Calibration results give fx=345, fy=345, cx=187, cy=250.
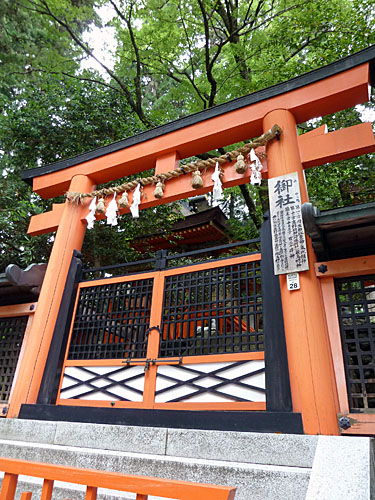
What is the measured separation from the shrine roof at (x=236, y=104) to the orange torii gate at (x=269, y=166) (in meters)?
0.01

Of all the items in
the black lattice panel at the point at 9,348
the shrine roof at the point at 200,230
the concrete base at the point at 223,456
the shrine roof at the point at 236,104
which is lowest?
the concrete base at the point at 223,456

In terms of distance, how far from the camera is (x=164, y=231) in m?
9.82

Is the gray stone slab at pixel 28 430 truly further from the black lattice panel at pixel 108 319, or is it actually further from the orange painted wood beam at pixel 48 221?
the orange painted wood beam at pixel 48 221

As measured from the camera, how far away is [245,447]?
3.01 metres

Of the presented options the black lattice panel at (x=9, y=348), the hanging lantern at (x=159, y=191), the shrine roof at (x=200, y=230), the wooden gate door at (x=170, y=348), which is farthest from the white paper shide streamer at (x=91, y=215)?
the shrine roof at (x=200, y=230)

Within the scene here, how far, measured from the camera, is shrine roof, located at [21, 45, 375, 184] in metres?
4.58

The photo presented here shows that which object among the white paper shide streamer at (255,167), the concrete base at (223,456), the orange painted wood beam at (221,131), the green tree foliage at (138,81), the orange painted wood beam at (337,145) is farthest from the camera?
the green tree foliage at (138,81)

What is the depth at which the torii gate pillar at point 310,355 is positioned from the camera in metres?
3.17

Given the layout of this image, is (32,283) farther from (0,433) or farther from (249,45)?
(249,45)

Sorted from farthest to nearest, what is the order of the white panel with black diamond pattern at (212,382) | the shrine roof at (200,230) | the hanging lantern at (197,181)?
the shrine roof at (200,230)
the hanging lantern at (197,181)
the white panel with black diamond pattern at (212,382)

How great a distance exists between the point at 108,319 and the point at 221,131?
11.0ft

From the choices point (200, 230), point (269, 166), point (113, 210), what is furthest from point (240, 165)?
point (200, 230)

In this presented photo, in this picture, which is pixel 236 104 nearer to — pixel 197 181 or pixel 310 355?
pixel 197 181

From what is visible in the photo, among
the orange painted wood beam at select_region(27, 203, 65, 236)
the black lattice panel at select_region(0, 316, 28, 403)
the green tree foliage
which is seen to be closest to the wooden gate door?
the black lattice panel at select_region(0, 316, 28, 403)
